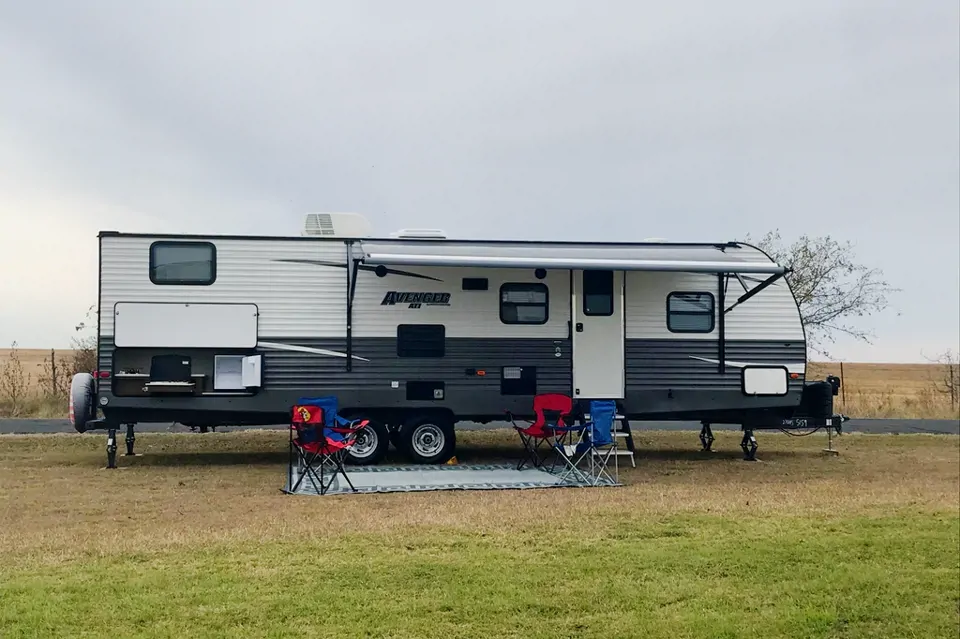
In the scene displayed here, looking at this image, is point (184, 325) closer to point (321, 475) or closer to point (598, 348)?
point (321, 475)

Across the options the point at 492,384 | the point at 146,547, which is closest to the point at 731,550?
the point at 146,547

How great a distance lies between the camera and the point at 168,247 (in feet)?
35.2

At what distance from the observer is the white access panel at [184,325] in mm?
10539

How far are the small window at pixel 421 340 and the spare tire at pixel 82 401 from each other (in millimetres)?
3699

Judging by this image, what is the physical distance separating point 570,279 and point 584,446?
2384 mm

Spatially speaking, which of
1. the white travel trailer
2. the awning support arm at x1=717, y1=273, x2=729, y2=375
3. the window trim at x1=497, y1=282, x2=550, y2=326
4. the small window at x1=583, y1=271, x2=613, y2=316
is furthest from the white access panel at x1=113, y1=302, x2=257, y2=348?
the awning support arm at x1=717, y1=273, x2=729, y2=375

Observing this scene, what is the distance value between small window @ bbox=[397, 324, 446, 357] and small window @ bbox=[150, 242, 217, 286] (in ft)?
7.82

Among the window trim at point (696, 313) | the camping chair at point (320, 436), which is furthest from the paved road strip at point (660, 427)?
the camping chair at point (320, 436)

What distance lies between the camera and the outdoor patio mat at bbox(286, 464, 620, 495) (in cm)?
899

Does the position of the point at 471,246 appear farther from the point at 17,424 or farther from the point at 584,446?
the point at 17,424

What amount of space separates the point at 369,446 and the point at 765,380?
5194mm

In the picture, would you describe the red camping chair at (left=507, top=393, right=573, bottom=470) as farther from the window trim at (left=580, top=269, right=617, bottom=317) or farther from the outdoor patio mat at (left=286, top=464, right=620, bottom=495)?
the window trim at (left=580, top=269, right=617, bottom=317)

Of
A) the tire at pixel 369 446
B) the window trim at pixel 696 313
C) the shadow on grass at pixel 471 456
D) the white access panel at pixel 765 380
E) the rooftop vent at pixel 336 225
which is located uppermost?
the rooftop vent at pixel 336 225

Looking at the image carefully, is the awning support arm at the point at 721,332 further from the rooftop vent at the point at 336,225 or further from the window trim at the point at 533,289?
the rooftop vent at the point at 336,225
